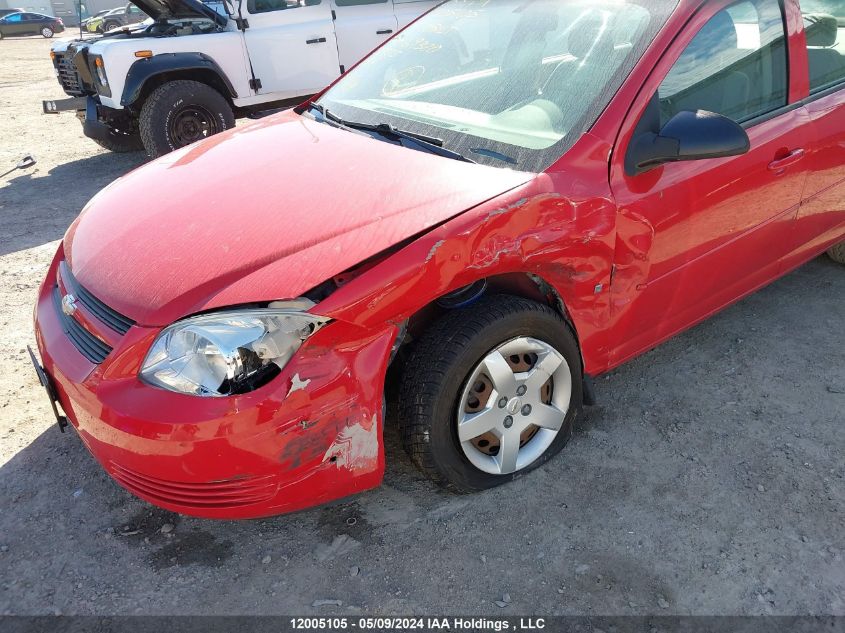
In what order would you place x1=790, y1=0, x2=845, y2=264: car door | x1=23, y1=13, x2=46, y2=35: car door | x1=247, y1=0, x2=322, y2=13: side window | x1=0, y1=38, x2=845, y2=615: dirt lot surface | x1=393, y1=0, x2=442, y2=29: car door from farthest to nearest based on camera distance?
x1=23, y1=13, x2=46, y2=35: car door
x1=393, y1=0, x2=442, y2=29: car door
x1=247, y1=0, x2=322, y2=13: side window
x1=790, y1=0, x2=845, y2=264: car door
x1=0, y1=38, x2=845, y2=615: dirt lot surface

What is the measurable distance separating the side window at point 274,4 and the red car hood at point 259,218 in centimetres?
443

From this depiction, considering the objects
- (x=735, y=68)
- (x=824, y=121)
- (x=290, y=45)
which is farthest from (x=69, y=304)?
(x=290, y=45)

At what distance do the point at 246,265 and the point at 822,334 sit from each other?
295 centimetres

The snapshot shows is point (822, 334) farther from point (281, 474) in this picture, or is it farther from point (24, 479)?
point (24, 479)

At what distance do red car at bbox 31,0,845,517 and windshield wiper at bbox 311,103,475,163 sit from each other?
0.04ft

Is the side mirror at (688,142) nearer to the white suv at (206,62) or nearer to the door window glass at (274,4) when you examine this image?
the white suv at (206,62)

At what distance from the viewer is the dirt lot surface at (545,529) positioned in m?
2.06

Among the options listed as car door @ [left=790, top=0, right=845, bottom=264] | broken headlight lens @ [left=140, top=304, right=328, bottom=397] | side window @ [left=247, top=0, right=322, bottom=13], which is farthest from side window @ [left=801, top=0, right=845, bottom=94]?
side window @ [left=247, top=0, right=322, bottom=13]

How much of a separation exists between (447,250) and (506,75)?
1082 millimetres

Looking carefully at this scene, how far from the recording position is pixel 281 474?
6.19ft

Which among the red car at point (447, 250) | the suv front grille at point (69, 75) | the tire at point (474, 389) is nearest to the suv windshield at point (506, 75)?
the red car at point (447, 250)

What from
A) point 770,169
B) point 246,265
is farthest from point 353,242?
point 770,169

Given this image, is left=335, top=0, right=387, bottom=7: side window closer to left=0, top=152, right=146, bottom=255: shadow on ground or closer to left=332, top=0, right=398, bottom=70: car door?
left=332, top=0, right=398, bottom=70: car door

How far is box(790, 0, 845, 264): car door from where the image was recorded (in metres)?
2.85
